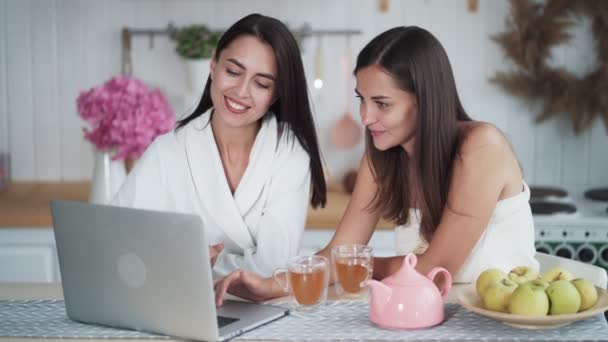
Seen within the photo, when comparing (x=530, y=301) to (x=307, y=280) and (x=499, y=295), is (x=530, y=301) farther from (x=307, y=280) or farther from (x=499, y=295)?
(x=307, y=280)

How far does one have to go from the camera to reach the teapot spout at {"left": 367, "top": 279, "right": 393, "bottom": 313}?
1531mm

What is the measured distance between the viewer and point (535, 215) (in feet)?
9.70

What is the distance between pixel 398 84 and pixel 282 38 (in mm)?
410

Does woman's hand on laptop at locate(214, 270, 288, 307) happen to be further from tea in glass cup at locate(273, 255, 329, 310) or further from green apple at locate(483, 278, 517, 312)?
green apple at locate(483, 278, 517, 312)

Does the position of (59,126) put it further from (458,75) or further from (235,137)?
(458,75)

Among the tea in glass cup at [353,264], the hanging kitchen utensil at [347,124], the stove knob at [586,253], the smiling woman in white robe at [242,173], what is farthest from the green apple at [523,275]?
the hanging kitchen utensil at [347,124]

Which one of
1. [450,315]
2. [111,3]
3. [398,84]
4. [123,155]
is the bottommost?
[450,315]

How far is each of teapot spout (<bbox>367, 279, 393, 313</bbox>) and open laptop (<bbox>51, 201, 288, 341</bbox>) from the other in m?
0.19

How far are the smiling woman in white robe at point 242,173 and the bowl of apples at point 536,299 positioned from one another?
806 mm

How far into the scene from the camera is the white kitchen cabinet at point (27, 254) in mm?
2963

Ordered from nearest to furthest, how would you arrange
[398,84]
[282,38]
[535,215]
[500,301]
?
1. [500,301]
2. [398,84]
3. [282,38]
4. [535,215]

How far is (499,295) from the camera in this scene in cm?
152

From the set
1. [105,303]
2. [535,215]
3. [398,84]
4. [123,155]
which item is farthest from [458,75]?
[105,303]

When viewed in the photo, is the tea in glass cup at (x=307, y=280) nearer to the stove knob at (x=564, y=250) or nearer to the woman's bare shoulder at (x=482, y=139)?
the woman's bare shoulder at (x=482, y=139)
